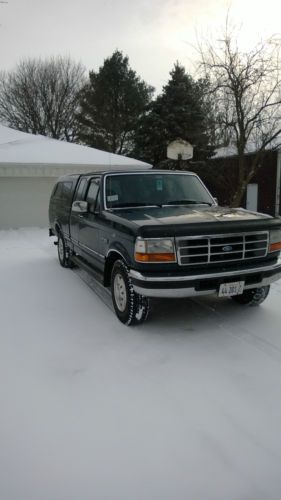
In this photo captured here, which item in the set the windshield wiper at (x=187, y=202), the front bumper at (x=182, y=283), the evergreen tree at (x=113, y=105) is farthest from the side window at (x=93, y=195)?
the evergreen tree at (x=113, y=105)

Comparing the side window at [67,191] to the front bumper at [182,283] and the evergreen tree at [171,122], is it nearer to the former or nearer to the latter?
the front bumper at [182,283]

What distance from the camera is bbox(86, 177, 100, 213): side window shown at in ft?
19.5

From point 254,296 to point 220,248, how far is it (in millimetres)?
1316

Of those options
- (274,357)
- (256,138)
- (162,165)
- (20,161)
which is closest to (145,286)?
(274,357)

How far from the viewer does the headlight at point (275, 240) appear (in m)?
4.89

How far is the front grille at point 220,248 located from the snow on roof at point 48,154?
1173 centimetres

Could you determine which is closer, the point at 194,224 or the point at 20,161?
the point at 194,224

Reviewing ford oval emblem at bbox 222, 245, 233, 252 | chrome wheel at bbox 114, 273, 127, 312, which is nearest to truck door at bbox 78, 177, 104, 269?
chrome wheel at bbox 114, 273, 127, 312

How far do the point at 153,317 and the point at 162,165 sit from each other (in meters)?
20.8

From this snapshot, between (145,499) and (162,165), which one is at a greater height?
(162,165)

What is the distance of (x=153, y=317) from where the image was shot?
17.3ft

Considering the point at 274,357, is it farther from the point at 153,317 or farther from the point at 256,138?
the point at 256,138

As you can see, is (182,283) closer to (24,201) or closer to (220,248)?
(220,248)

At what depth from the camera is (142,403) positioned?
3316mm
